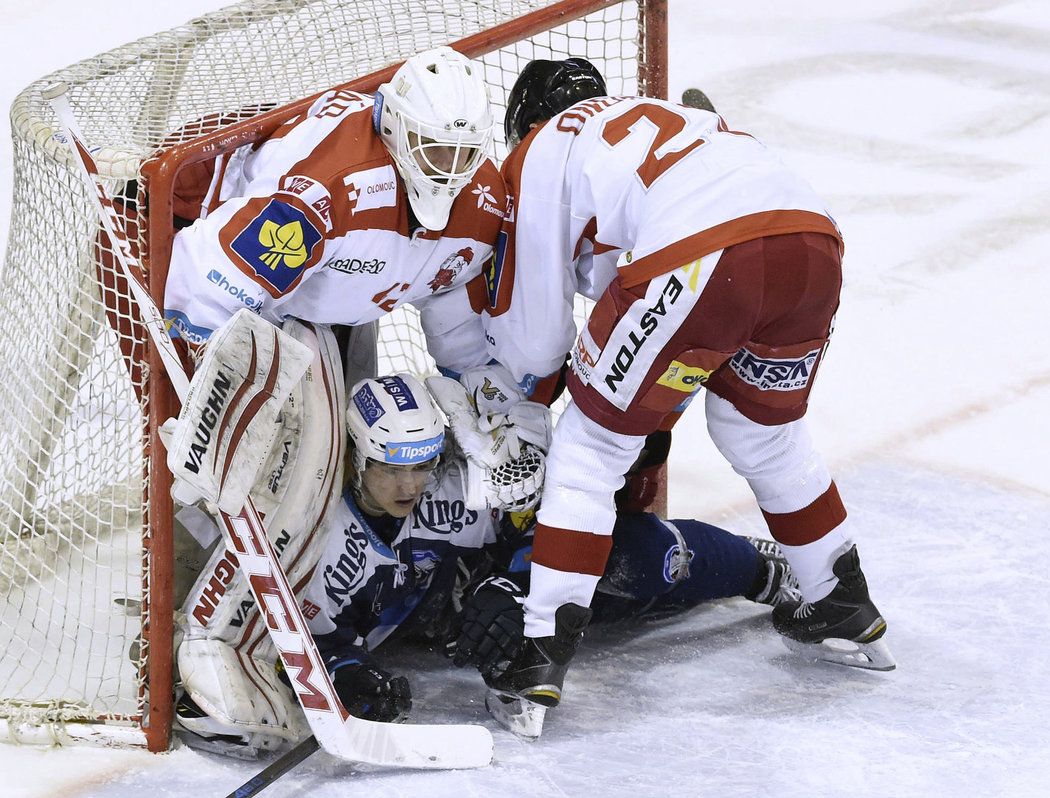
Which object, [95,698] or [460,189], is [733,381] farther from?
[95,698]

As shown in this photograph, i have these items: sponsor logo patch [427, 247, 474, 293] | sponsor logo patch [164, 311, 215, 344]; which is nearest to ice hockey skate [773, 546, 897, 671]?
sponsor logo patch [427, 247, 474, 293]

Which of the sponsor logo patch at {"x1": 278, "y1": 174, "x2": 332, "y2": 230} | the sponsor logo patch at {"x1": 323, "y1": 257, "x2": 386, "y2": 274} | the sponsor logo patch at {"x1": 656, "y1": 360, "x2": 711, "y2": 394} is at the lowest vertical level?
the sponsor logo patch at {"x1": 656, "y1": 360, "x2": 711, "y2": 394}

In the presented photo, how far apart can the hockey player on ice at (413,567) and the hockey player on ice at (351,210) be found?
0.22 m

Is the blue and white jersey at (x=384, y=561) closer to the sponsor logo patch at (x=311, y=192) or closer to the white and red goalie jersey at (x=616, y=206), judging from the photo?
the white and red goalie jersey at (x=616, y=206)

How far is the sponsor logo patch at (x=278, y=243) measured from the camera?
2.29m

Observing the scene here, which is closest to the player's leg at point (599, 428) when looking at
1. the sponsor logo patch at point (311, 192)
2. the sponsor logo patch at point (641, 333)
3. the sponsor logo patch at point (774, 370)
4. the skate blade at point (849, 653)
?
the sponsor logo patch at point (641, 333)

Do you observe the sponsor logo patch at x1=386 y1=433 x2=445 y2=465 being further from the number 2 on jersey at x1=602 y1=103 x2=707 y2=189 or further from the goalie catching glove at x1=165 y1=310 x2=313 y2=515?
the number 2 on jersey at x1=602 y1=103 x2=707 y2=189

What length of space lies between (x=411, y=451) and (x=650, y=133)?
64 cm

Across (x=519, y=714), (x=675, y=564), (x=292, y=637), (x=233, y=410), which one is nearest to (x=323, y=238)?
(x=233, y=410)

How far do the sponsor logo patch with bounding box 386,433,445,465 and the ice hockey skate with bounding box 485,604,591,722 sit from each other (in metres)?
0.34

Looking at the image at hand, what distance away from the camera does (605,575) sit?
9.39 ft

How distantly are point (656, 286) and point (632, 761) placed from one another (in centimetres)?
77

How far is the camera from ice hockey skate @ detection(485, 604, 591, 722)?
2623 millimetres

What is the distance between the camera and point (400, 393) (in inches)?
103
